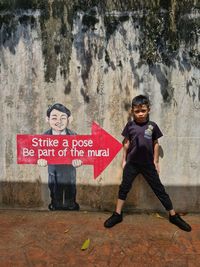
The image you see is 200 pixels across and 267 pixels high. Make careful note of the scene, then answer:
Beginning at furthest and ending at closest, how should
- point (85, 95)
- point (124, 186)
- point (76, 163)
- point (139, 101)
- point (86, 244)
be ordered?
1. point (76, 163)
2. point (85, 95)
3. point (124, 186)
4. point (139, 101)
5. point (86, 244)

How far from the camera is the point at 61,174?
4.75 meters

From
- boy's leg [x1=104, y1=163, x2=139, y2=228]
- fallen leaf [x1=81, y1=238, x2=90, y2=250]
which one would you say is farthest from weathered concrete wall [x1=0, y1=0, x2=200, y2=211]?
fallen leaf [x1=81, y1=238, x2=90, y2=250]

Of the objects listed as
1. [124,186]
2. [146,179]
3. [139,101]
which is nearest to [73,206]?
[124,186]

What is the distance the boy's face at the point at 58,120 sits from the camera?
462cm

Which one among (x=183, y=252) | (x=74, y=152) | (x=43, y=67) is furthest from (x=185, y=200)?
(x=43, y=67)

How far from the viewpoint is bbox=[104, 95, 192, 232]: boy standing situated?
4.34 meters

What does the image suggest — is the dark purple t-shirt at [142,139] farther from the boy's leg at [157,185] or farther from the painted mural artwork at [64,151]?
the painted mural artwork at [64,151]

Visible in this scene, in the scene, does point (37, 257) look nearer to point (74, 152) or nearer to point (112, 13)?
point (74, 152)

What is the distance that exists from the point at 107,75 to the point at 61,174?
1380mm

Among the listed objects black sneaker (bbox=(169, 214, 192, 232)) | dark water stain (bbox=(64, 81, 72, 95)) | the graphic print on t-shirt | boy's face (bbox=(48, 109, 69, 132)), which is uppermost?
dark water stain (bbox=(64, 81, 72, 95))

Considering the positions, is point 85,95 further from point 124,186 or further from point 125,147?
point 124,186

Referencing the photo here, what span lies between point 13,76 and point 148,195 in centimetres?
226

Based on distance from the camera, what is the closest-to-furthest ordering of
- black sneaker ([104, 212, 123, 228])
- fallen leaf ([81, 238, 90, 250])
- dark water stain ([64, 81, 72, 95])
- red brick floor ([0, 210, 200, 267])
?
red brick floor ([0, 210, 200, 267]), fallen leaf ([81, 238, 90, 250]), black sneaker ([104, 212, 123, 228]), dark water stain ([64, 81, 72, 95])

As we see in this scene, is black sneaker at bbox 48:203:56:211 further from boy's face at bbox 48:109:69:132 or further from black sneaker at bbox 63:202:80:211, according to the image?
boy's face at bbox 48:109:69:132
